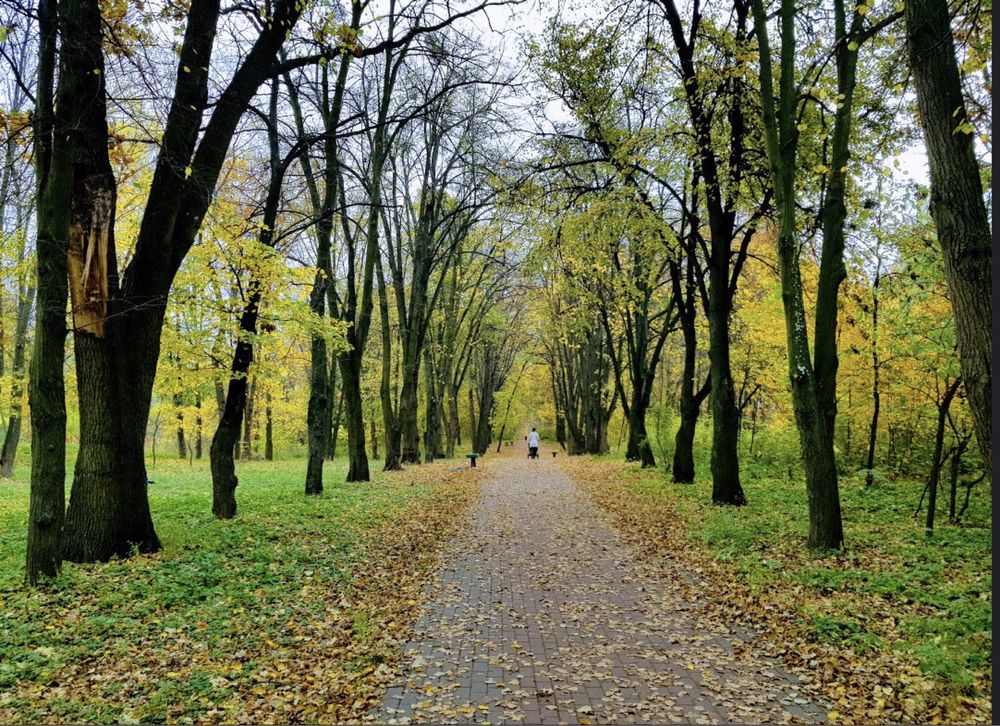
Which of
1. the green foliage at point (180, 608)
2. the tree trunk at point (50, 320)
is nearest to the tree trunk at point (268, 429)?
the green foliage at point (180, 608)

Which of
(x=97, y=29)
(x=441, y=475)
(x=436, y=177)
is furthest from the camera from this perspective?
(x=436, y=177)

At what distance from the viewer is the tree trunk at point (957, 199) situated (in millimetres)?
4301

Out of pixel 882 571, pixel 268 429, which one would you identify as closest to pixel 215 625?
pixel 882 571

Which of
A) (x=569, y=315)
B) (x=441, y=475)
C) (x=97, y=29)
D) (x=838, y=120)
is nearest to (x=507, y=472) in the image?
(x=441, y=475)

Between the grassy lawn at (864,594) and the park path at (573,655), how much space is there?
1.63 feet

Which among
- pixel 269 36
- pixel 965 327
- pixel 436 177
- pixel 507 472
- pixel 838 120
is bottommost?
pixel 507 472

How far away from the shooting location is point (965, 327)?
4.42m

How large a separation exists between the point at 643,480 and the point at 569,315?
368 inches

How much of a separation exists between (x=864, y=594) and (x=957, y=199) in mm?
3887

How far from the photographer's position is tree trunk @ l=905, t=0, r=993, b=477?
430 centimetres

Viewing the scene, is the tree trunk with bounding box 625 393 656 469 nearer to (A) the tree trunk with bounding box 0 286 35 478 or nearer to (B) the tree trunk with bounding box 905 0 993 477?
(B) the tree trunk with bounding box 905 0 993 477

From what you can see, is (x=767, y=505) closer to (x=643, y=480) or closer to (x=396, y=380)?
(x=643, y=480)

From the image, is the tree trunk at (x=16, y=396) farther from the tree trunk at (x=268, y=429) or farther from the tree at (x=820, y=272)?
the tree at (x=820, y=272)

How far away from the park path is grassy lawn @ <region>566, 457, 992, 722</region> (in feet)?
1.63
